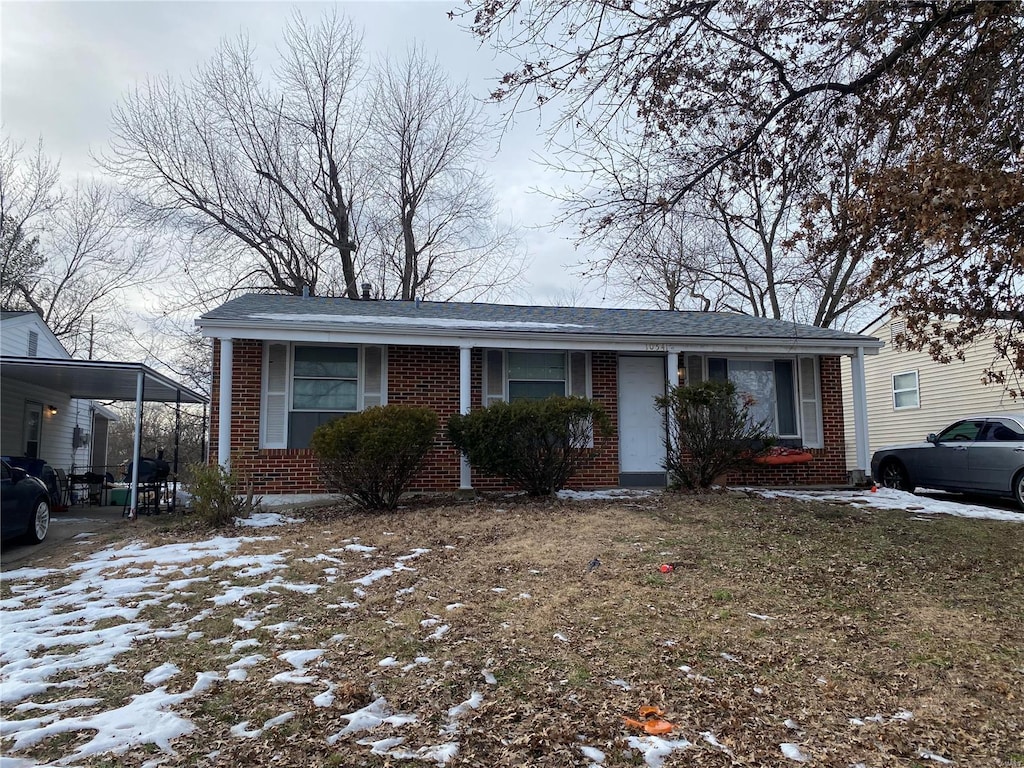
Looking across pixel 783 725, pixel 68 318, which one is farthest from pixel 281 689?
pixel 68 318

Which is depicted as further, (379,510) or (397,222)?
(397,222)

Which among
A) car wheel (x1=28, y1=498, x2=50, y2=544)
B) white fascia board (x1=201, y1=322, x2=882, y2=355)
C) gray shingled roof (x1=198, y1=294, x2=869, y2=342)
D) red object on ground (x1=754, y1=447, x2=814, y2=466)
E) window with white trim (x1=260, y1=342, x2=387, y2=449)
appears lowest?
car wheel (x1=28, y1=498, x2=50, y2=544)

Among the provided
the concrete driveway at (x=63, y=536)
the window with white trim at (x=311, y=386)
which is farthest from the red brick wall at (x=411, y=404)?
the concrete driveway at (x=63, y=536)

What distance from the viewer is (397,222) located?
22.9m

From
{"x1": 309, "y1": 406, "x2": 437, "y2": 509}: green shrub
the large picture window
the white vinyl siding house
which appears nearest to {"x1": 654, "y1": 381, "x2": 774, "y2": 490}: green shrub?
{"x1": 309, "y1": 406, "x2": 437, "y2": 509}: green shrub

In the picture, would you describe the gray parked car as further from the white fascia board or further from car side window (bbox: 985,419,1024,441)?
the white fascia board

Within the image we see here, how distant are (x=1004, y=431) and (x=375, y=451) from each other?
9.71 metres

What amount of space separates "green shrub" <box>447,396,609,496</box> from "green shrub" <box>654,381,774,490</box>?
1.40 metres

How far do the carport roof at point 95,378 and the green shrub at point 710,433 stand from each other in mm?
8052

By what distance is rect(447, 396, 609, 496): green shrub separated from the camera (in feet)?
29.6

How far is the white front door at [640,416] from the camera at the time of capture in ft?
37.8

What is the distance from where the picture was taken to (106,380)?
12562mm

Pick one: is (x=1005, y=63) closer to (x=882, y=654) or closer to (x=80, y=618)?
(x=882, y=654)

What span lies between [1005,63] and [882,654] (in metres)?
4.92
